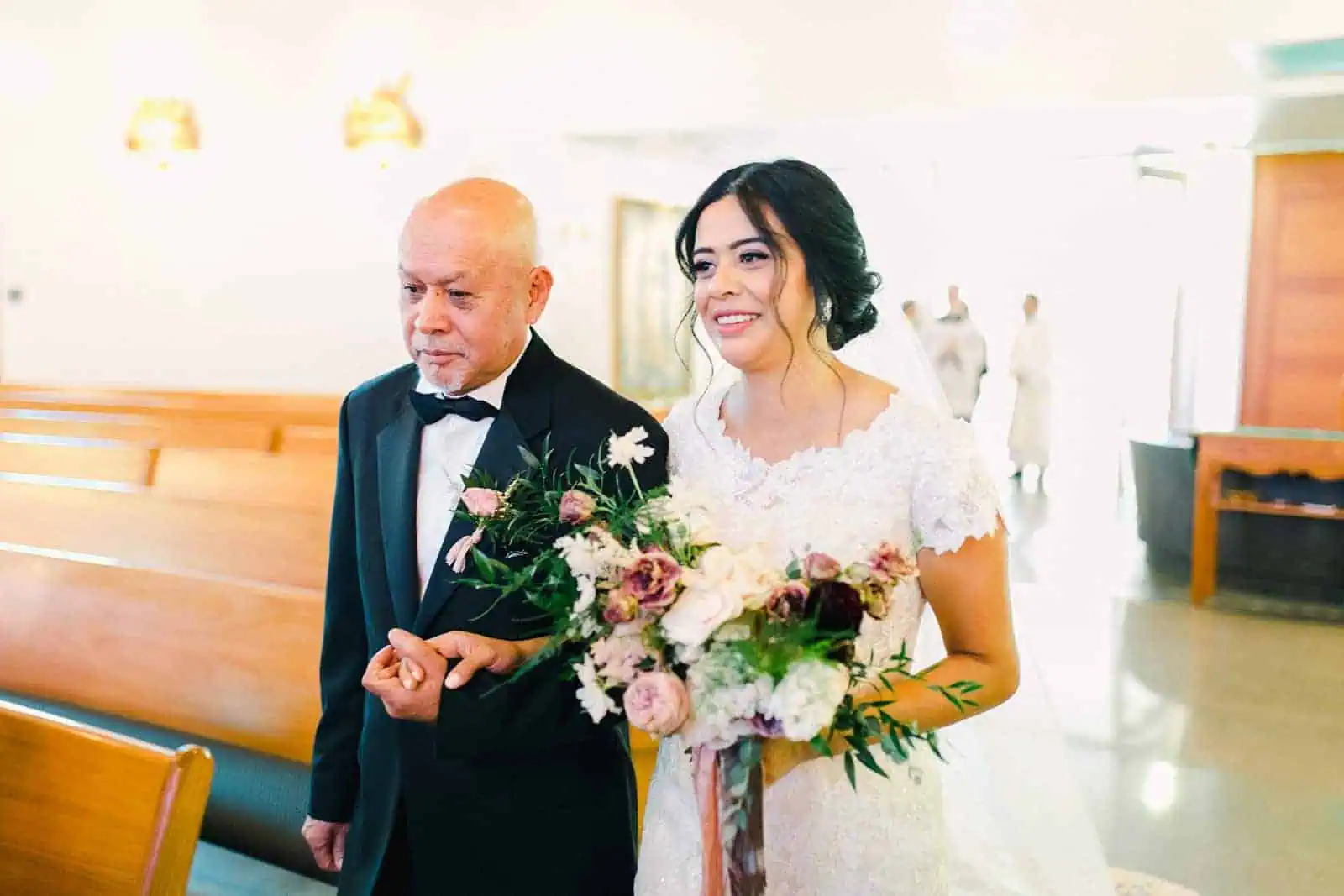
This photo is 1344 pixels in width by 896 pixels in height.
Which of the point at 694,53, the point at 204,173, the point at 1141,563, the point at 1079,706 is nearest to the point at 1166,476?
the point at 1141,563

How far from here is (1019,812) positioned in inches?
125

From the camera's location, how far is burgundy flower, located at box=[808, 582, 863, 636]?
3.69ft

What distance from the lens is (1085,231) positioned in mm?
12047

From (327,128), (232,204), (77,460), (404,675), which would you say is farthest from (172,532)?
(232,204)

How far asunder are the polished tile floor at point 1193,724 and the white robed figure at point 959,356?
3763 millimetres

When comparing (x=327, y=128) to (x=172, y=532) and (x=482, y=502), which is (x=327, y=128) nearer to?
(x=172, y=532)

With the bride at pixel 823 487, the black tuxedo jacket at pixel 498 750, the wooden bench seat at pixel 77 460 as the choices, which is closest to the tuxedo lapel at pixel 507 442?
Answer: the black tuxedo jacket at pixel 498 750

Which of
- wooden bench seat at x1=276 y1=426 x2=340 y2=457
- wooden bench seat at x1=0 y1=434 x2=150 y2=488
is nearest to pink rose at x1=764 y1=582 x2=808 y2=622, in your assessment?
wooden bench seat at x1=0 y1=434 x2=150 y2=488

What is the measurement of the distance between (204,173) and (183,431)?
3022 millimetres

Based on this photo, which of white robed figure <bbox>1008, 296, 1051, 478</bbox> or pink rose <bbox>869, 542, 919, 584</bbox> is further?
white robed figure <bbox>1008, 296, 1051, 478</bbox>

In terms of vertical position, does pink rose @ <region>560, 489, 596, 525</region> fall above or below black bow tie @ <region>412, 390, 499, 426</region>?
below

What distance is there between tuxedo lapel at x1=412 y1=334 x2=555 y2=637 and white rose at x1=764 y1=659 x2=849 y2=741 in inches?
23.2

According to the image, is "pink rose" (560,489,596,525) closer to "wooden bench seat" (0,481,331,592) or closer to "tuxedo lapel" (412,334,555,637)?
"tuxedo lapel" (412,334,555,637)

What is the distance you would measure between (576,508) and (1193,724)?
14.3ft
